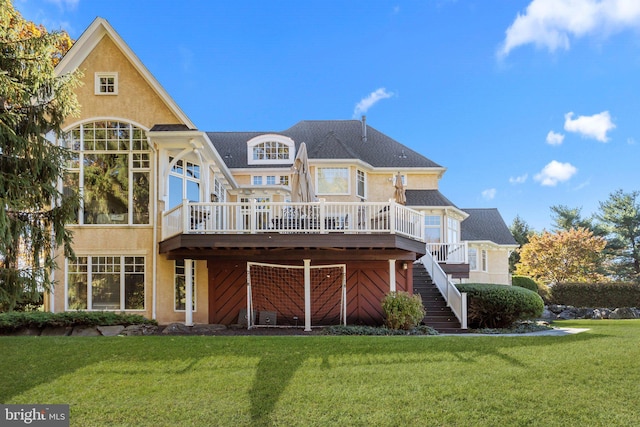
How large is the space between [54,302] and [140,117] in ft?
18.5

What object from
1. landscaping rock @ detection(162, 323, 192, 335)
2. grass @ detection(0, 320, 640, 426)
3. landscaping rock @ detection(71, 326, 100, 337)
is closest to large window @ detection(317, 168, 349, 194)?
landscaping rock @ detection(162, 323, 192, 335)

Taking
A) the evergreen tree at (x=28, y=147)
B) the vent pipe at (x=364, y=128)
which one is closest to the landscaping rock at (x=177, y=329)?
the evergreen tree at (x=28, y=147)

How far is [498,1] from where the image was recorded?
723 inches

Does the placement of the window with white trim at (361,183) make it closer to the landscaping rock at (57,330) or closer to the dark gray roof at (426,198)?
the dark gray roof at (426,198)

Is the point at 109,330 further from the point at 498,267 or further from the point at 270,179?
the point at 498,267

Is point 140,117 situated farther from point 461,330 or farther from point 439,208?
point 439,208

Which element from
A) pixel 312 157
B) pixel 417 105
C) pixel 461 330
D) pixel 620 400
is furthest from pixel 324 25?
pixel 620 400

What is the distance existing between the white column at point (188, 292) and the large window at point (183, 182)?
1.83m

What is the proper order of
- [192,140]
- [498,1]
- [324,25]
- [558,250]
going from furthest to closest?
[558,250] → [324,25] → [498,1] → [192,140]

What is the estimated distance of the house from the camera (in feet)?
42.6

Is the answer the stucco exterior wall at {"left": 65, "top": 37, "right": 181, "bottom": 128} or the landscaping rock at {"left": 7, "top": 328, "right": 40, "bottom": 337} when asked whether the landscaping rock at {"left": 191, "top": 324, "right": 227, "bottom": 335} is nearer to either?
the landscaping rock at {"left": 7, "top": 328, "right": 40, "bottom": 337}

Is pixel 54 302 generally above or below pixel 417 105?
below

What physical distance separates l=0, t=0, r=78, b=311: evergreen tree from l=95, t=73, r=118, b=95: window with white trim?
15.9 feet

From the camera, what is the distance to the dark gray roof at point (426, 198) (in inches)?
924
